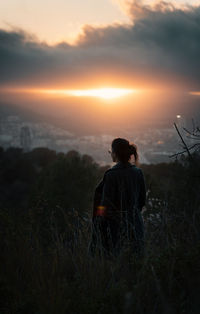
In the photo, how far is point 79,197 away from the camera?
20453mm

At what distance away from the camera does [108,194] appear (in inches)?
150

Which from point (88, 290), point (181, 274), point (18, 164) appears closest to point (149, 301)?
point (181, 274)

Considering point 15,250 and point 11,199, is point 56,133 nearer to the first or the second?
point 11,199

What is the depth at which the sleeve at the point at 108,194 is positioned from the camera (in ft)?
12.5

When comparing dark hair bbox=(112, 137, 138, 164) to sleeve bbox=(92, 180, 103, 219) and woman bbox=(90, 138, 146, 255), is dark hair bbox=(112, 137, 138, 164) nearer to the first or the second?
woman bbox=(90, 138, 146, 255)

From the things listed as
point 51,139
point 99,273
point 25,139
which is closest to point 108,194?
point 99,273

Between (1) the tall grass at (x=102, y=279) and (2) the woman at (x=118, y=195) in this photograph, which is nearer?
(1) the tall grass at (x=102, y=279)

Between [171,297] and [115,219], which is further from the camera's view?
[115,219]

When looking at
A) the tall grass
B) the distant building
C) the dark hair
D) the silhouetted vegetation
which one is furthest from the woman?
the distant building

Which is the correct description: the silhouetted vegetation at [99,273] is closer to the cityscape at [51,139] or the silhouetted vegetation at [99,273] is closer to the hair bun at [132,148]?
the hair bun at [132,148]

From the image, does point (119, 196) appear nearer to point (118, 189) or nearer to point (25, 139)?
point (118, 189)

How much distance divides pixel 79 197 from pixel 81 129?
34.8 m

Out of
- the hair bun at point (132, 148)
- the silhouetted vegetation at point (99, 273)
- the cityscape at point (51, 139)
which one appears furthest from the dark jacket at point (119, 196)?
the cityscape at point (51, 139)

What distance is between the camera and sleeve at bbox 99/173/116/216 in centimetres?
380
